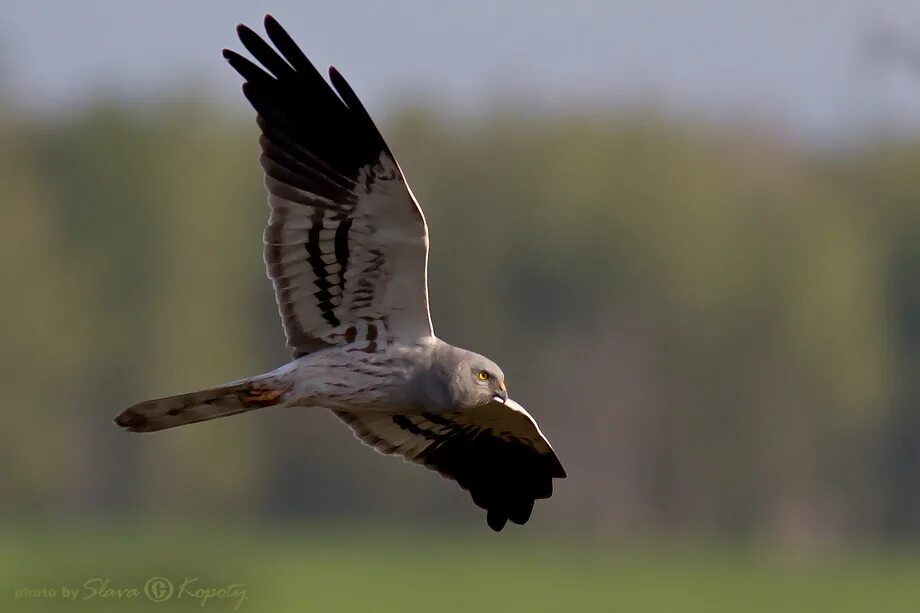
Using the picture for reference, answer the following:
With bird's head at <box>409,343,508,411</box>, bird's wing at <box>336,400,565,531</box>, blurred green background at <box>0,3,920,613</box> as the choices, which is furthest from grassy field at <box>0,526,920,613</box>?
bird's head at <box>409,343,508,411</box>

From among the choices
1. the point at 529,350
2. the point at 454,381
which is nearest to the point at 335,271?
the point at 454,381

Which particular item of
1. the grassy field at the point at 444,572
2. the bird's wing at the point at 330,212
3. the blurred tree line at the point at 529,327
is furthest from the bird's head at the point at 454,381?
the blurred tree line at the point at 529,327

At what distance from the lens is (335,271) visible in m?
12.5

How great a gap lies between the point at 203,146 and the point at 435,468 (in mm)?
57930

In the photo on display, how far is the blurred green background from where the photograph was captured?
207 feet

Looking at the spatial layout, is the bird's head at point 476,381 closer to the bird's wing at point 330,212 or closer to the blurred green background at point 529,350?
the bird's wing at point 330,212

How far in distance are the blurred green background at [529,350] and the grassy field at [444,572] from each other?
A: 1.45ft

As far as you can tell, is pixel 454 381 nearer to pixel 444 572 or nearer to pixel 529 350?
pixel 444 572

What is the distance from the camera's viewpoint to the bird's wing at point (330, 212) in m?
12.1

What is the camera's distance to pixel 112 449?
2537 inches

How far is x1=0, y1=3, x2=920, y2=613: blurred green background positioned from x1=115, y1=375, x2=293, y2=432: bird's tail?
140 ft

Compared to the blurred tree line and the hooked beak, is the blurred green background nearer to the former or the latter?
the blurred tree line

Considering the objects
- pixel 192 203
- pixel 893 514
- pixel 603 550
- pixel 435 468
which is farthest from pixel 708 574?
pixel 435 468

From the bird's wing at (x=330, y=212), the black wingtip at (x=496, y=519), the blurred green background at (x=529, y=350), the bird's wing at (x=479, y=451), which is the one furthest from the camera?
the blurred green background at (x=529, y=350)
